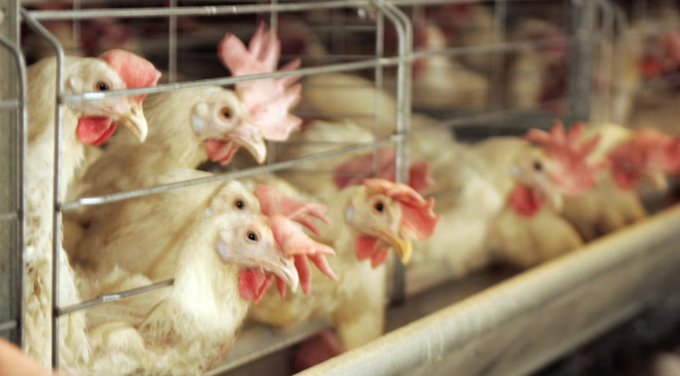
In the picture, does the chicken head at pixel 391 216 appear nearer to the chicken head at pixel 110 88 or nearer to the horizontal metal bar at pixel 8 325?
the chicken head at pixel 110 88

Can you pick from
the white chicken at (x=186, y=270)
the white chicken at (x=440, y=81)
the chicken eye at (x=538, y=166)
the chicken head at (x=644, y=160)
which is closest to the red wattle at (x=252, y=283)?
the white chicken at (x=186, y=270)

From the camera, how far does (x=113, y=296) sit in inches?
31.2

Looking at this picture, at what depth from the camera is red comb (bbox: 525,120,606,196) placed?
1.53 m

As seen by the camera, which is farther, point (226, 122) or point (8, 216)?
point (226, 122)

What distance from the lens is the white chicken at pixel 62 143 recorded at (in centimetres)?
79

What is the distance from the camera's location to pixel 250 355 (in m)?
1.04

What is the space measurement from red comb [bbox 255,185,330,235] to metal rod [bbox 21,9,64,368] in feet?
0.82

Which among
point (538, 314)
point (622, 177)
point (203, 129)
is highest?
point (203, 129)

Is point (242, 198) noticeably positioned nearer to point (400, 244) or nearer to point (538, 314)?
point (400, 244)

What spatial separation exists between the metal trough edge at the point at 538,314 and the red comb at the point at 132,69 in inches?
13.2

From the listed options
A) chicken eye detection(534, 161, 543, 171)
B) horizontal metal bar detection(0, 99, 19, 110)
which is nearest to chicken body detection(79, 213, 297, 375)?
horizontal metal bar detection(0, 99, 19, 110)

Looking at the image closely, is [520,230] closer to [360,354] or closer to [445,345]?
[445,345]

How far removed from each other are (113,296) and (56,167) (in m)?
0.14

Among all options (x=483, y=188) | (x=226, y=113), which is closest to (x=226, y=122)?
(x=226, y=113)
